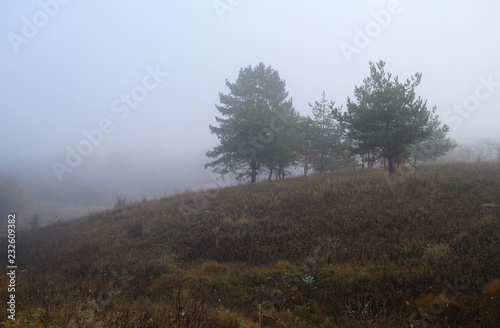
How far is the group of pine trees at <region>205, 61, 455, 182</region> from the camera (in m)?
13.7

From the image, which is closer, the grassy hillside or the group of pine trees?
the grassy hillside

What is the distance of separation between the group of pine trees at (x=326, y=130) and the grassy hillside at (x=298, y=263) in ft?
6.92

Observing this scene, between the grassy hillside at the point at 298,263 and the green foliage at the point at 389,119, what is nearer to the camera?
the grassy hillside at the point at 298,263

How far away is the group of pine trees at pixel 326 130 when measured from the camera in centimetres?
1373

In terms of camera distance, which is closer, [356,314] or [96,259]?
[356,314]

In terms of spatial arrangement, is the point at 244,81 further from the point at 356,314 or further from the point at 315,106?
the point at 356,314

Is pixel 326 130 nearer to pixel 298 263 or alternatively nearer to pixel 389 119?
pixel 389 119

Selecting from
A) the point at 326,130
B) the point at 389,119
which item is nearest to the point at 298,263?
the point at 389,119

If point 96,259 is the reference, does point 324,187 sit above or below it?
→ above

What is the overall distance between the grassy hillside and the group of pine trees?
83.1 inches

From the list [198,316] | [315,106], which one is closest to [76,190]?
[315,106]

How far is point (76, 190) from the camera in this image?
6788 cm

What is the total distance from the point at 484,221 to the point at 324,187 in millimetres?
6962

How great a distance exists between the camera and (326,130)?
21.8 meters
